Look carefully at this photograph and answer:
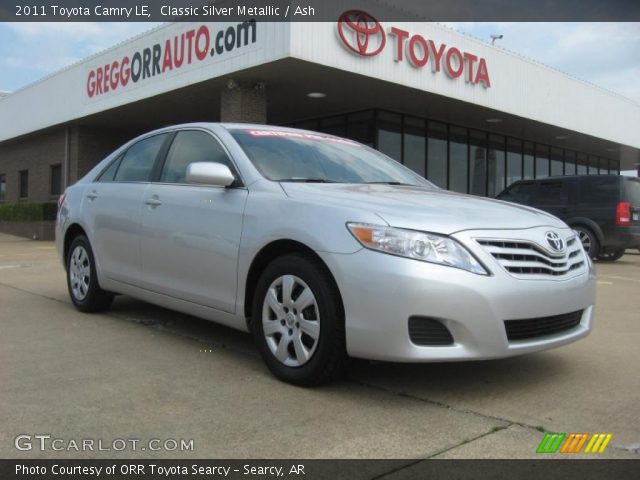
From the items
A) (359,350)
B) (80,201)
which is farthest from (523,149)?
(359,350)

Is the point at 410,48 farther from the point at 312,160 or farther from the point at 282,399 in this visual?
the point at 282,399

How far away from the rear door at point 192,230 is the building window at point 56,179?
1944 cm

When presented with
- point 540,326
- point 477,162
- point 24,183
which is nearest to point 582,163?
point 477,162

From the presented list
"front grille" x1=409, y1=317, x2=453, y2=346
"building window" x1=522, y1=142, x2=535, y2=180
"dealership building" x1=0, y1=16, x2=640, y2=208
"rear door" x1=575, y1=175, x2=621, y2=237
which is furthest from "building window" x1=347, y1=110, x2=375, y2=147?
"front grille" x1=409, y1=317, x2=453, y2=346

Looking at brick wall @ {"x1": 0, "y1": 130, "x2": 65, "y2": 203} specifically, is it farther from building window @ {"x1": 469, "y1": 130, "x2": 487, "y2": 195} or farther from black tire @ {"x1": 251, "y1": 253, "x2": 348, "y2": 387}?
black tire @ {"x1": 251, "y1": 253, "x2": 348, "y2": 387}

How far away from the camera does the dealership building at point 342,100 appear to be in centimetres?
1296

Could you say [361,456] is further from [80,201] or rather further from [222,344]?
[80,201]

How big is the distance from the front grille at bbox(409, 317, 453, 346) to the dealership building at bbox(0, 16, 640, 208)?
9445 mm

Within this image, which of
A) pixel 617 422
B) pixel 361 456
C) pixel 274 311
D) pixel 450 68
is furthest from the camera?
pixel 450 68

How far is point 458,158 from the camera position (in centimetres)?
2008

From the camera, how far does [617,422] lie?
3.03 metres

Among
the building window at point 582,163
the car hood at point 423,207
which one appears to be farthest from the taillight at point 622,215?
the building window at point 582,163

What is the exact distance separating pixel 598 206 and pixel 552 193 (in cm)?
97

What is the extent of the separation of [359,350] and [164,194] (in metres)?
2.19
